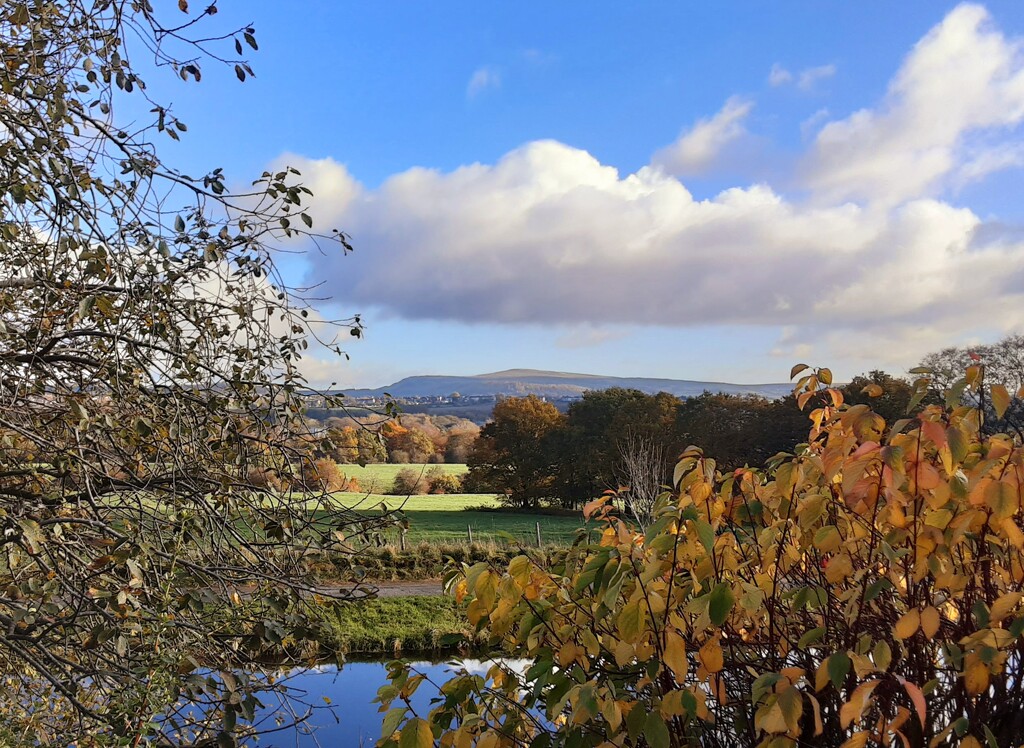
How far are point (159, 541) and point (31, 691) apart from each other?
1730 millimetres

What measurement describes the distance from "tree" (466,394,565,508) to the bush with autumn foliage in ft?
125

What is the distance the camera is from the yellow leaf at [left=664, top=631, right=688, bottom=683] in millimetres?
1765

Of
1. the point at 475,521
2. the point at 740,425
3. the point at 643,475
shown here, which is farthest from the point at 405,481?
the point at 740,425

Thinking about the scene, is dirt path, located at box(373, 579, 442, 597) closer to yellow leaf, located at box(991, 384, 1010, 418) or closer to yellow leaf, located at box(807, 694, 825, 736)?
yellow leaf, located at box(807, 694, 825, 736)

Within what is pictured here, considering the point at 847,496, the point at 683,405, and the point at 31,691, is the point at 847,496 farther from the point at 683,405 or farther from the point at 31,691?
the point at 683,405

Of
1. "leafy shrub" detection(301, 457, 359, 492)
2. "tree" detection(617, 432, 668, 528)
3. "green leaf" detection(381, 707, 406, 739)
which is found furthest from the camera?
"tree" detection(617, 432, 668, 528)

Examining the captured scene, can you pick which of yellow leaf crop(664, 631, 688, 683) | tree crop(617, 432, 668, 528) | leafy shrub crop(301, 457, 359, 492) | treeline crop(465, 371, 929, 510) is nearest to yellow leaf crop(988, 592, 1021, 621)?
yellow leaf crop(664, 631, 688, 683)

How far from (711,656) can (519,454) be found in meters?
39.6

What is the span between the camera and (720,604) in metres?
1.64

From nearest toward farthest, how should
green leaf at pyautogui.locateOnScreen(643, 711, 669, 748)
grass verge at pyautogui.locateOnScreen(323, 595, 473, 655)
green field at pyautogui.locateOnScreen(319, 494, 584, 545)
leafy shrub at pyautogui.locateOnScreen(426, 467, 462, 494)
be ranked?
green leaf at pyautogui.locateOnScreen(643, 711, 669, 748) → grass verge at pyautogui.locateOnScreen(323, 595, 473, 655) → green field at pyautogui.locateOnScreen(319, 494, 584, 545) → leafy shrub at pyautogui.locateOnScreen(426, 467, 462, 494)

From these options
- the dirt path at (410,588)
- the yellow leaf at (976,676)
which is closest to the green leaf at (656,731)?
the yellow leaf at (976,676)

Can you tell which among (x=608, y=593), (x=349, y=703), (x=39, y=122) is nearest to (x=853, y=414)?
(x=608, y=593)

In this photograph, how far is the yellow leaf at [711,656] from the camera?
5.95ft

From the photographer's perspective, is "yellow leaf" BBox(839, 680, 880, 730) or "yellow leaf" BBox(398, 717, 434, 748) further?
"yellow leaf" BBox(398, 717, 434, 748)
